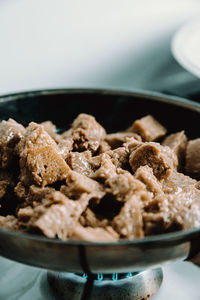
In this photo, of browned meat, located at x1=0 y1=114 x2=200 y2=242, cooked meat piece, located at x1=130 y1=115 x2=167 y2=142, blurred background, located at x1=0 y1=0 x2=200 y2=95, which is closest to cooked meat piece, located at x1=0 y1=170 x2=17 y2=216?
browned meat, located at x1=0 y1=114 x2=200 y2=242

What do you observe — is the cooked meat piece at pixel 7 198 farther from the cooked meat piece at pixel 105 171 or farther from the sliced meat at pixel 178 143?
the sliced meat at pixel 178 143

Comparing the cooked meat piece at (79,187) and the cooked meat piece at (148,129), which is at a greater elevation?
the cooked meat piece at (79,187)

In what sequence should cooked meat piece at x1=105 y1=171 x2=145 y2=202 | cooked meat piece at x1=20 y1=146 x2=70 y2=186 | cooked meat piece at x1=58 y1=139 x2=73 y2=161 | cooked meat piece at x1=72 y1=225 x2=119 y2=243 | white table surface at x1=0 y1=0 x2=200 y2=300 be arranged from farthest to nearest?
white table surface at x1=0 y1=0 x2=200 y2=300
cooked meat piece at x1=58 y1=139 x2=73 y2=161
cooked meat piece at x1=20 y1=146 x2=70 y2=186
cooked meat piece at x1=105 y1=171 x2=145 y2=202
cooked meat piece at x1=72 y1=225 x2=119 y2=243

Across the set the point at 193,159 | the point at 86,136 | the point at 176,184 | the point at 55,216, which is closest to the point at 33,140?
the point at 86,136

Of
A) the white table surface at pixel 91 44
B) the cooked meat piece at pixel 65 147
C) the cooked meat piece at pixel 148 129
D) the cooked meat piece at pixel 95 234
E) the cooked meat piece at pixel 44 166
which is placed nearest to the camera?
the cooked meat piece at pixel 95 234

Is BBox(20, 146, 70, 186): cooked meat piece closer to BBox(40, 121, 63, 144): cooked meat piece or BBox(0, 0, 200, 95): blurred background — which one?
BBox(40, 121, 63, 144): cooked meat piece

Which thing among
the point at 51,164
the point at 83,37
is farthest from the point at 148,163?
the point at 83,37

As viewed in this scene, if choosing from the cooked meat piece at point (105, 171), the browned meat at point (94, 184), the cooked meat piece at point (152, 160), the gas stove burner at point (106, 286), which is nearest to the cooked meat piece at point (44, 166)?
the browned meat at point (94, 184)
